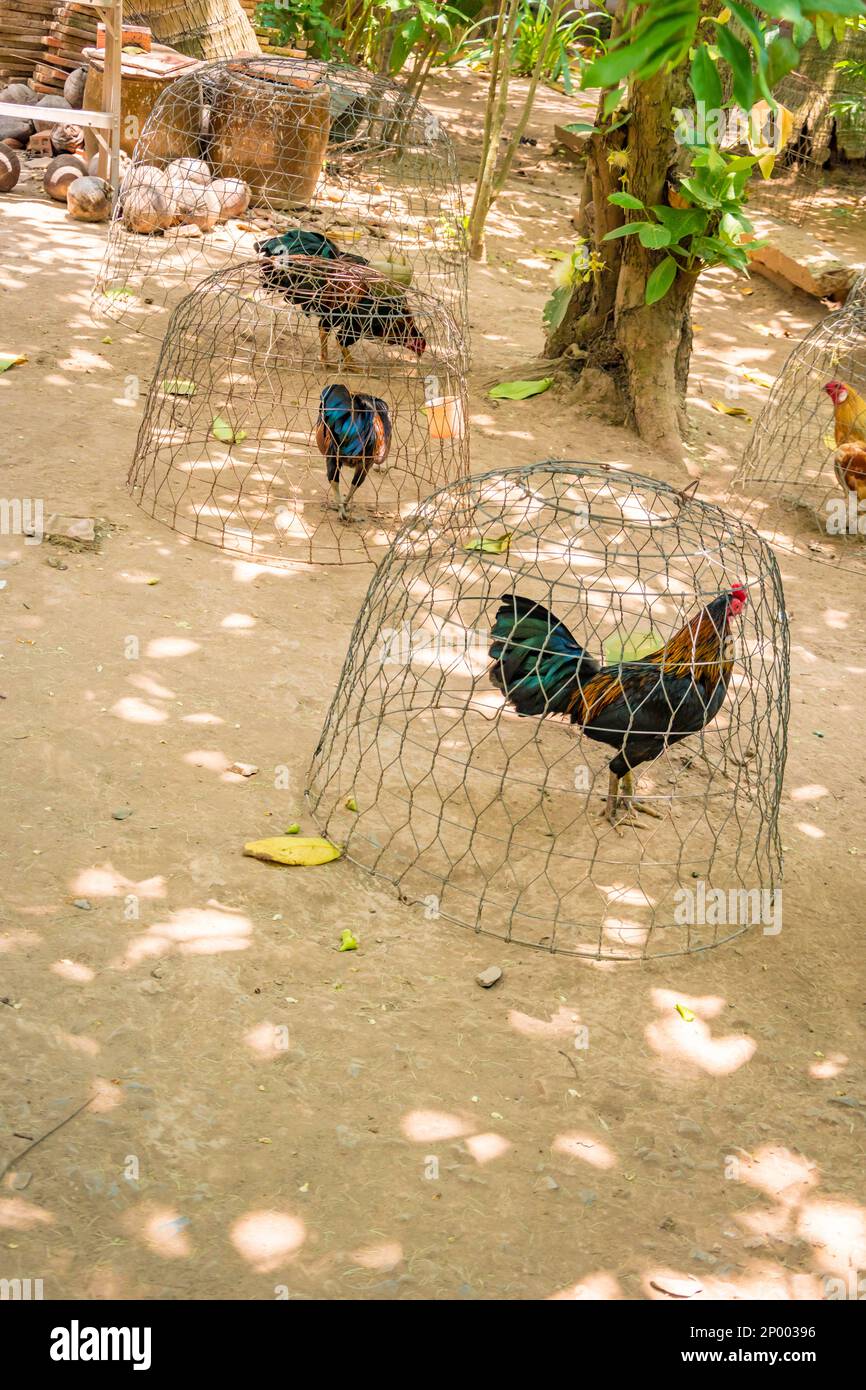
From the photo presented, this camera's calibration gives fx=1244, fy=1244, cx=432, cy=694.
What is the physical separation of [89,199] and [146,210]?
491 millimetres

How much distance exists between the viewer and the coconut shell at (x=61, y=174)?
832 cm

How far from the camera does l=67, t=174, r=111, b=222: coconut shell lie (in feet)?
26.5

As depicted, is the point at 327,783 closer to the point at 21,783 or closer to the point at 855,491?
the point at 21,783

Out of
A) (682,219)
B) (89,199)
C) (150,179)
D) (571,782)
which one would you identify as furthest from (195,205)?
(571,782)

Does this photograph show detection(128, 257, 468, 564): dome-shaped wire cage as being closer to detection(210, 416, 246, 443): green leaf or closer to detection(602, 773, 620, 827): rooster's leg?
detection(210, 416, 246, 443): green leaf

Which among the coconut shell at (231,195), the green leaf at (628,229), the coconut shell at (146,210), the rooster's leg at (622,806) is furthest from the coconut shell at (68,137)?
the rooster's leg at (622,806)

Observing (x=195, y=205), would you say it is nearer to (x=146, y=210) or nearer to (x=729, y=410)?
(x=146, y=210)

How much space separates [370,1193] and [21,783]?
1566mm

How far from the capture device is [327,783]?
140 inches

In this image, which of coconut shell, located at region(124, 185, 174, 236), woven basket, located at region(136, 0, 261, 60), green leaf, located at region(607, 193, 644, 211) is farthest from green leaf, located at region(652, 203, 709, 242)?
woven basket, located at region(136, 0, 261, 60)

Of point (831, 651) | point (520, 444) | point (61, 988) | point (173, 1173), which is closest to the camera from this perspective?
point (173, 1173)

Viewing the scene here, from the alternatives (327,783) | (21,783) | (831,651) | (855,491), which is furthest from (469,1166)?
(855,491)

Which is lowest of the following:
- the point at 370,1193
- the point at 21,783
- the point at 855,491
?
the point at 370,1193

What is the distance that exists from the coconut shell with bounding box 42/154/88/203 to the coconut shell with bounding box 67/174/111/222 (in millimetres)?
123
